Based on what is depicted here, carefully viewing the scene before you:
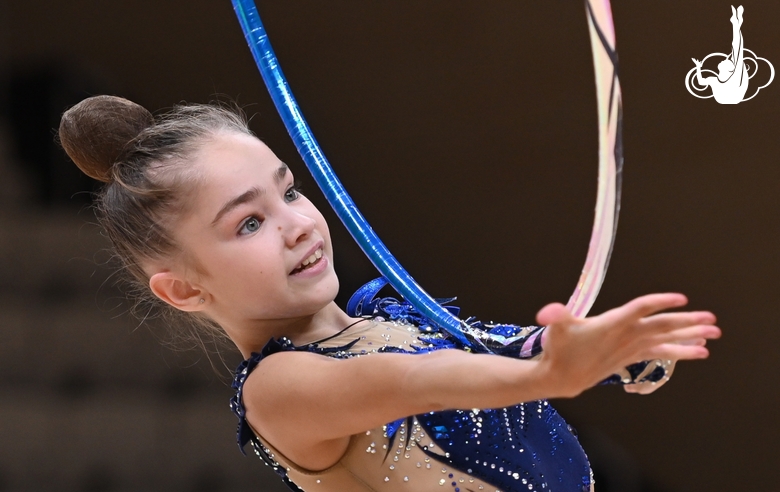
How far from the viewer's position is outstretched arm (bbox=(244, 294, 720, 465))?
0.64 meters

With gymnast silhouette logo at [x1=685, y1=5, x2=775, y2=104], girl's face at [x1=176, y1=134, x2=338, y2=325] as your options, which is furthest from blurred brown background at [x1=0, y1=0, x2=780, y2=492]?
girl's face at [x1=176, y1=134, x2=338, y2=325]

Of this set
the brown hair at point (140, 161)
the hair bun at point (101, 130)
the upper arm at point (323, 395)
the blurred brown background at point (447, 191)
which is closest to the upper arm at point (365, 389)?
the upper arm at point (323, 395)

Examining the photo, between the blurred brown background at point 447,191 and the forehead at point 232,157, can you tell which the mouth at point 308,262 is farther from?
the blurred brown background at point 447,191

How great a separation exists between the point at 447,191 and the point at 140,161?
95 cm

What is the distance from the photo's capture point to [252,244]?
99 cm

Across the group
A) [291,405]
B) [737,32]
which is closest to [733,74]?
[737,32]

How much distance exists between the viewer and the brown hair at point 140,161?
1.04 metres

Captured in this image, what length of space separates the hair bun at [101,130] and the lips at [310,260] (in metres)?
0.28

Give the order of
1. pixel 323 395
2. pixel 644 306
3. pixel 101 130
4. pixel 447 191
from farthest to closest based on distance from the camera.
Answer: pixel 447 191 < pixel 101 130 < pixel 323 395 < pixel 644 306

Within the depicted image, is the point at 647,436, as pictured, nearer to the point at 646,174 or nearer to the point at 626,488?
the point at 626,488

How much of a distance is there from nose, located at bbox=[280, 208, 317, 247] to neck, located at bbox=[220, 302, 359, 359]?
10 centimetres

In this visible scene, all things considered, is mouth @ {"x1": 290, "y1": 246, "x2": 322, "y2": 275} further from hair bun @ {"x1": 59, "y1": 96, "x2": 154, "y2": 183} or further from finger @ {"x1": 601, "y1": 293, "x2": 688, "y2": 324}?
finger @ {"x1": 601, "y1": 293, "x2": 688, "y2": 324}

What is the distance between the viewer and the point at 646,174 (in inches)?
74.3

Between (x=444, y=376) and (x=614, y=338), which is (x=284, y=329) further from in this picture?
(x=614, y=338)
